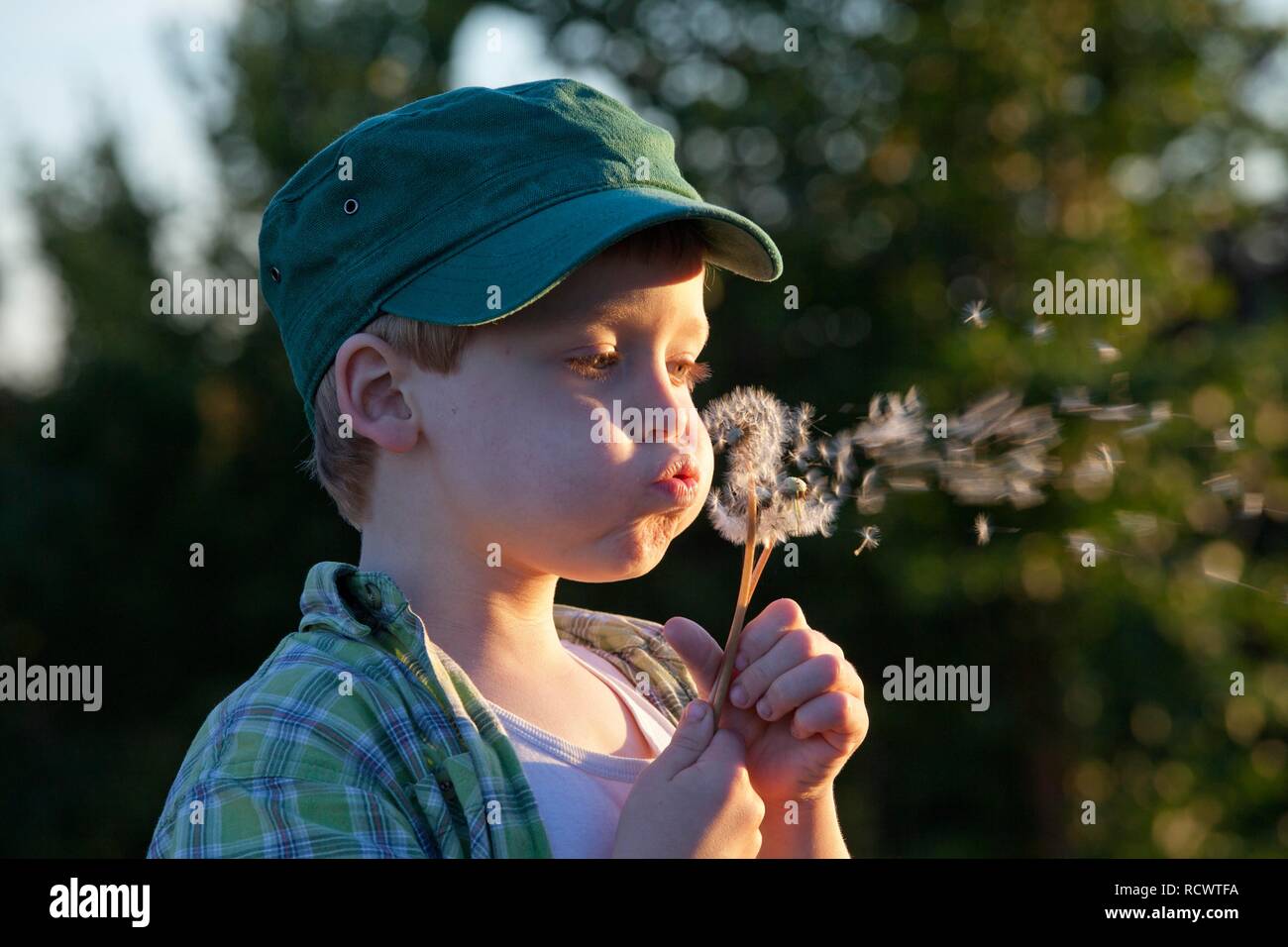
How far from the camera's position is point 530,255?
1.69 meters

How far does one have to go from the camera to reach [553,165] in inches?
70.3

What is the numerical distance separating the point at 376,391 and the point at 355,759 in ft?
1.65

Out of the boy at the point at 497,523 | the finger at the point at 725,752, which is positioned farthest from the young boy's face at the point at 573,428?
the finger at the point at 725,752

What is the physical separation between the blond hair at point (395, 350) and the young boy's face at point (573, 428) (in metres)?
0.02

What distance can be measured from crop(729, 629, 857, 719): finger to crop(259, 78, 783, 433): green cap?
535mm

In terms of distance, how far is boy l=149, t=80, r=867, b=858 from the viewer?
159 cm

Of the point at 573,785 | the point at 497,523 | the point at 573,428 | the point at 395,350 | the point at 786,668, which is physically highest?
the point at 395,350

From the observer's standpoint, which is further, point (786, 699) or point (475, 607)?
point (475, 607)

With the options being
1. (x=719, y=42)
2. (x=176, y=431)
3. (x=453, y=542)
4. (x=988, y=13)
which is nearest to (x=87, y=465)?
(x=176, y=431)

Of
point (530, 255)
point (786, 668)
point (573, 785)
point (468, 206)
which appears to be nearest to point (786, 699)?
point (786, 668)

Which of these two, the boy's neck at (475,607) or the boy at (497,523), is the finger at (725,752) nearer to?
the boy at (497,523)

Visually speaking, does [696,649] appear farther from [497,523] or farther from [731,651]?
[497,523]

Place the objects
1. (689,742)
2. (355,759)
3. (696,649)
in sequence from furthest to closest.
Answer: (696,649)
(689,742)
(355,759)

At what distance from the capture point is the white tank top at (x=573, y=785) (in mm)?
1658
